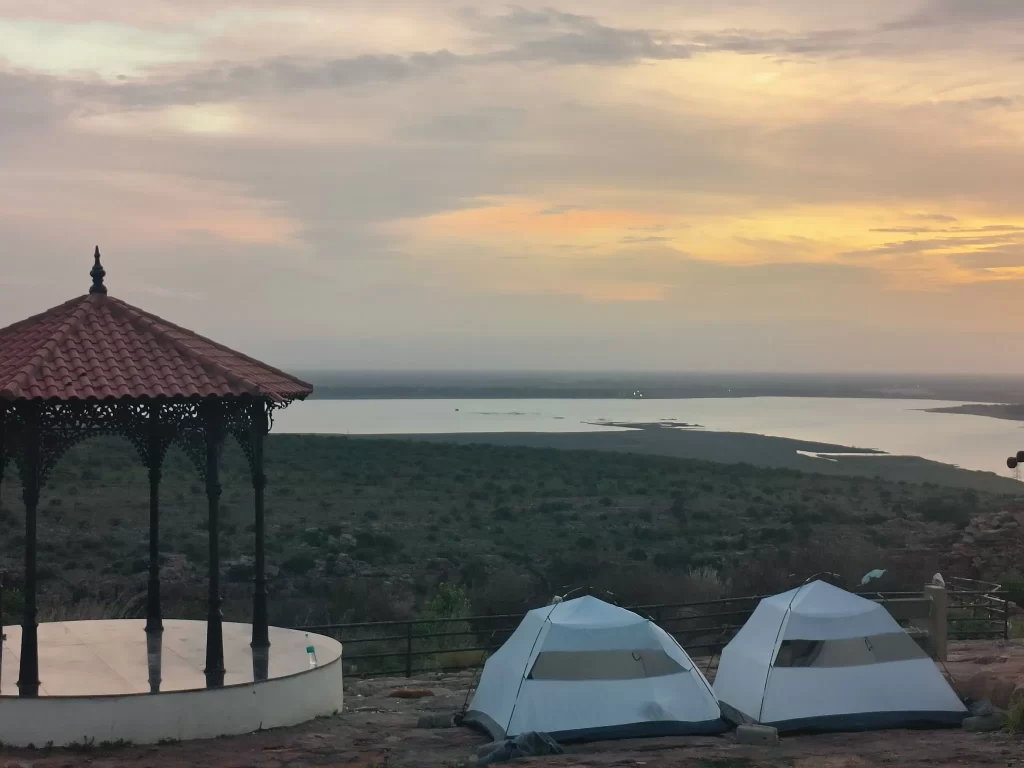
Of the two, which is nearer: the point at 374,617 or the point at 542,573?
the point at 374,617

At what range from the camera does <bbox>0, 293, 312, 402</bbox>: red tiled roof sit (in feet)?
40.6

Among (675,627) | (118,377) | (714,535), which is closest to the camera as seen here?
(118,377)

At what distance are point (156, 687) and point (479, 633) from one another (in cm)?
1045

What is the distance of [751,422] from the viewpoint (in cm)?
13988

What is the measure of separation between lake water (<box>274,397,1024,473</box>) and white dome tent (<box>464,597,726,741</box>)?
71238mm

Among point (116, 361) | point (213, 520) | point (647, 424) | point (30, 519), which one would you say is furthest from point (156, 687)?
point (647, 424)

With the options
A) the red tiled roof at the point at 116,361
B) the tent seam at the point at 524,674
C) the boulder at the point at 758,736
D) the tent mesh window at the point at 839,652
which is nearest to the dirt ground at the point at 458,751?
the boulder at the point at 758,736

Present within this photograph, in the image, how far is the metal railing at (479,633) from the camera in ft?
57.4

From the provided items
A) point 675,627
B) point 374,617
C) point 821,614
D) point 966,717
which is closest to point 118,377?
point 821,614

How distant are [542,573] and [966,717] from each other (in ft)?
64.3

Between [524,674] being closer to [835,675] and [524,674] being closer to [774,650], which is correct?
Result: [774,650]

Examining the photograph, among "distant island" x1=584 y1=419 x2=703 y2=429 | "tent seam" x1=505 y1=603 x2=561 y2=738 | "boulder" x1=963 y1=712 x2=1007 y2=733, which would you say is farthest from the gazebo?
"distant island" x1=584 y1=419 x2=703 y2=429

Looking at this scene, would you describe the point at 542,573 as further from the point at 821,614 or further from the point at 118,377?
the point at 118,377

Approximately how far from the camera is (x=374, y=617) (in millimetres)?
24328
